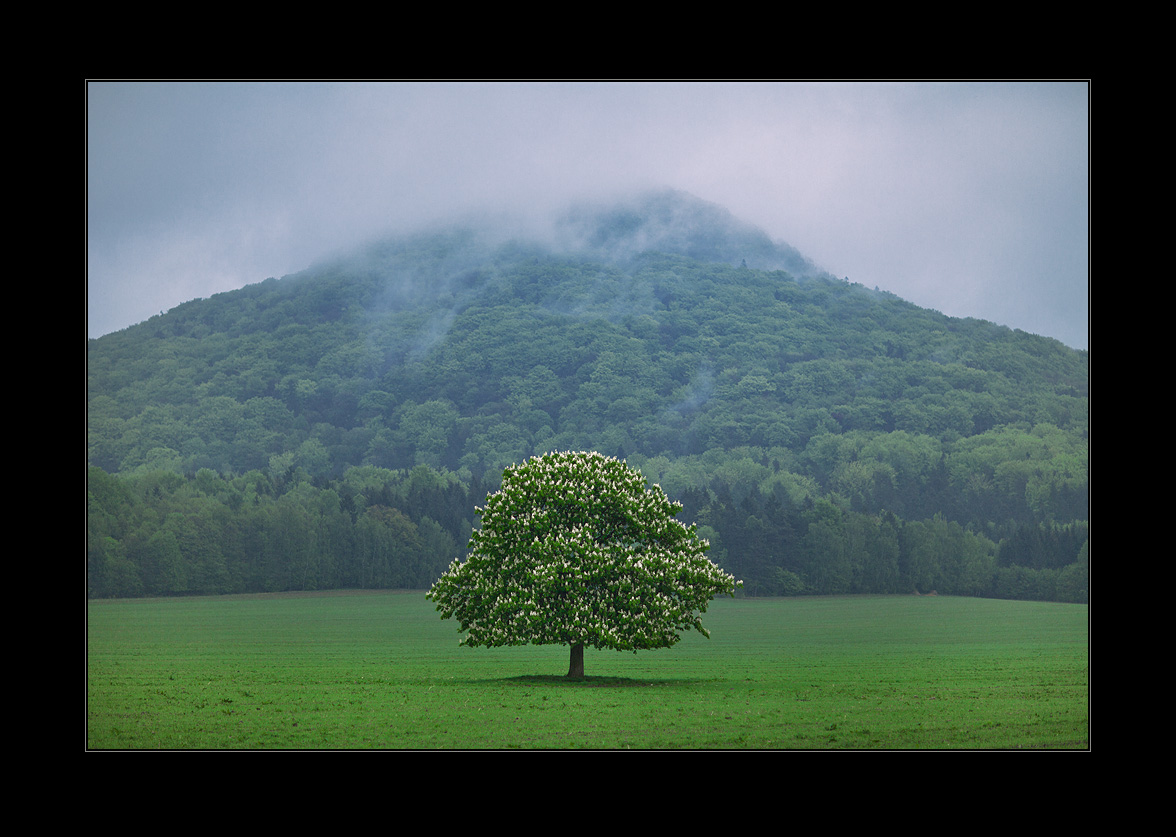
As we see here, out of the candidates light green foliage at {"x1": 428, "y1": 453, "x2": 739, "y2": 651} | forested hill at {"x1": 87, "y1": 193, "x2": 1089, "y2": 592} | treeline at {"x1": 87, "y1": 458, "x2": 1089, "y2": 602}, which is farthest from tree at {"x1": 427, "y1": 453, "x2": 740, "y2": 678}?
treeline at {"x1": 87, "y1": 458, "x2": 1089, "y2": 602}

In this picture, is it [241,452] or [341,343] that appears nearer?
[241,452]

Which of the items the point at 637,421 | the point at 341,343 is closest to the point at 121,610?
the point at 637,421

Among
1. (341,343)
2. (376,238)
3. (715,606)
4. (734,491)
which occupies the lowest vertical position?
(715,606)

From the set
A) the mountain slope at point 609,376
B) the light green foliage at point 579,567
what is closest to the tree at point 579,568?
the light green foliage at point 579,567

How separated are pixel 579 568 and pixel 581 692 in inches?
92.9

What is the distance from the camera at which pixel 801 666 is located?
31812 millimetres

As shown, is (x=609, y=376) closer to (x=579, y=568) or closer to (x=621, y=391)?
(x=621, y=391)

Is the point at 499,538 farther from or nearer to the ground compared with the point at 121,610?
farther from the ground

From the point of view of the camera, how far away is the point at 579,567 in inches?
878

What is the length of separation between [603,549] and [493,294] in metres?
98.9

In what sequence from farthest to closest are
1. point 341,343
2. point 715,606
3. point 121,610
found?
point 341,343, point 715,606, point 121,610

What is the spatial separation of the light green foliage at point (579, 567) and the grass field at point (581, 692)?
52.2 inches

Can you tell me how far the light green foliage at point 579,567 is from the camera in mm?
22234

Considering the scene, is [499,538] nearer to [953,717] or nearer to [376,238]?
[953,717]
